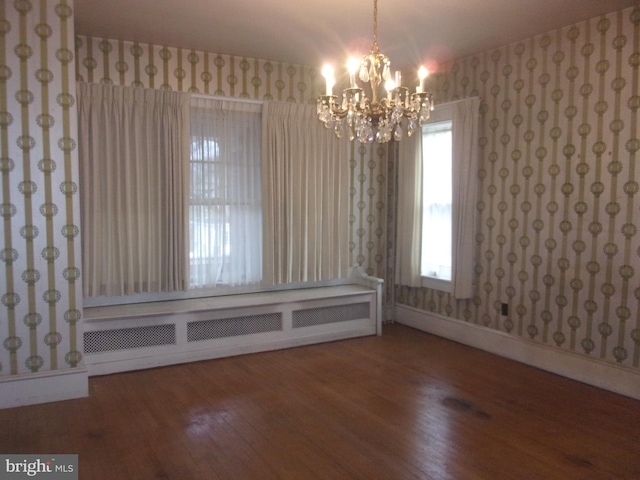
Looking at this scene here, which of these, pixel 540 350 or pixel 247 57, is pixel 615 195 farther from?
pixel 247 57

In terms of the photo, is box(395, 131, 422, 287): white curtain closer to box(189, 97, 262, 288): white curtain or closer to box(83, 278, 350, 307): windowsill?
box(83, 278, 350, 307): windowsill

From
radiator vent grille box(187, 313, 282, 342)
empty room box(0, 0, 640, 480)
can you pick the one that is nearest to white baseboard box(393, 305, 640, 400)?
empty room box(0, 0, 640, 480)

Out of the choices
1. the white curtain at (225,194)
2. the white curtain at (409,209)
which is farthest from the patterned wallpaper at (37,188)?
the white curtain at (409,209)

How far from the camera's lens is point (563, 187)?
4.03m

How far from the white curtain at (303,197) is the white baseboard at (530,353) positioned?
41.1 inches

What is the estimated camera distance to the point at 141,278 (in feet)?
14.4

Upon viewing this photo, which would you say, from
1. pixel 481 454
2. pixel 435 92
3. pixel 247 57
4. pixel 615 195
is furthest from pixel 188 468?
pixel 435 92

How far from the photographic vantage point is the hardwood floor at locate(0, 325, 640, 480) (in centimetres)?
268

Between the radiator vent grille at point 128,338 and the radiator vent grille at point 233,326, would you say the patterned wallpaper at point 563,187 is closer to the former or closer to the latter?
the radiator vent grille at point 233,326

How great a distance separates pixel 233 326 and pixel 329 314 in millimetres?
994

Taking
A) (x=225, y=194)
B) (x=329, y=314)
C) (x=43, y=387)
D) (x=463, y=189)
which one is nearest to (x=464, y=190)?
(x=463, y=189)

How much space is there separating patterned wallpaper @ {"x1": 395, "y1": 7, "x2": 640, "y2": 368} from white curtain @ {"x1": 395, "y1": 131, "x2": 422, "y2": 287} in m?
0.65

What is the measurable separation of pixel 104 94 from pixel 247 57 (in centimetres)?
137

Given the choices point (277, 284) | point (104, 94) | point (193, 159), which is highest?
point (104, 94)
